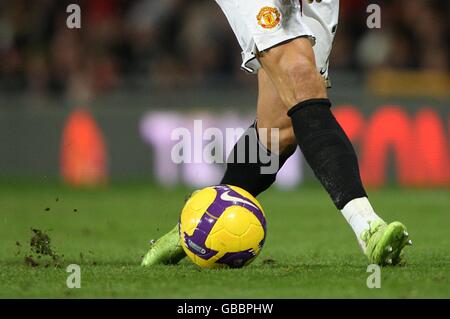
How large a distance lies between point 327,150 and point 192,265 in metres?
0.99

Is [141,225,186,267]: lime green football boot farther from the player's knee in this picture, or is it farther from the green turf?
the player's knee

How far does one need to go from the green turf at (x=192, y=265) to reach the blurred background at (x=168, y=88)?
1.60ft

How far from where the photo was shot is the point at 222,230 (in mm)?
4727

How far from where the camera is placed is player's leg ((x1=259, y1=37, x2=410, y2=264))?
14.7 ft

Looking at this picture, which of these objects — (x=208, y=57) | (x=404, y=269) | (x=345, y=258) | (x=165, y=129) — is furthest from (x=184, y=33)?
(x=404, y=269)

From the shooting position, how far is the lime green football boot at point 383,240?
4.32 meters

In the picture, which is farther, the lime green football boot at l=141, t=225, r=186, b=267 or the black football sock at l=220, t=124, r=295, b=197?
the black football sock at l=220, t=124, r=295, b=197

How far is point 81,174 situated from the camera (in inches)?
485

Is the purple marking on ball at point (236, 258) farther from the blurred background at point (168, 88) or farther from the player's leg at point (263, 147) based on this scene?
the blurred background at point (168, 88)

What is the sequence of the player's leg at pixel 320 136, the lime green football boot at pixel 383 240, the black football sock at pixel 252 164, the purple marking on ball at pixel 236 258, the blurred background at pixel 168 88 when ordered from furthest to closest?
the blurred background at pixel 168 88
the black football sock at pixel 252 164
the purple marking on ball at pixel 236 258
the player's leg at pixel 320 136
the lime green football boot at pixel 383 240

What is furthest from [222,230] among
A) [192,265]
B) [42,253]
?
[42,253]

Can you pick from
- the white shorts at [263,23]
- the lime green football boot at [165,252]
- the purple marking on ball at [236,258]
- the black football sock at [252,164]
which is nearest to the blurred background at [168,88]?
the black football sock at [252,164]

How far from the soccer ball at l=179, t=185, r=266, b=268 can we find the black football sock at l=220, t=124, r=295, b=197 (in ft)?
1.61

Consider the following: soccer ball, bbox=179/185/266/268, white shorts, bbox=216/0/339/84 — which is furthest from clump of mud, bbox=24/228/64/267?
white shorts, bbox=216/0/339/84
